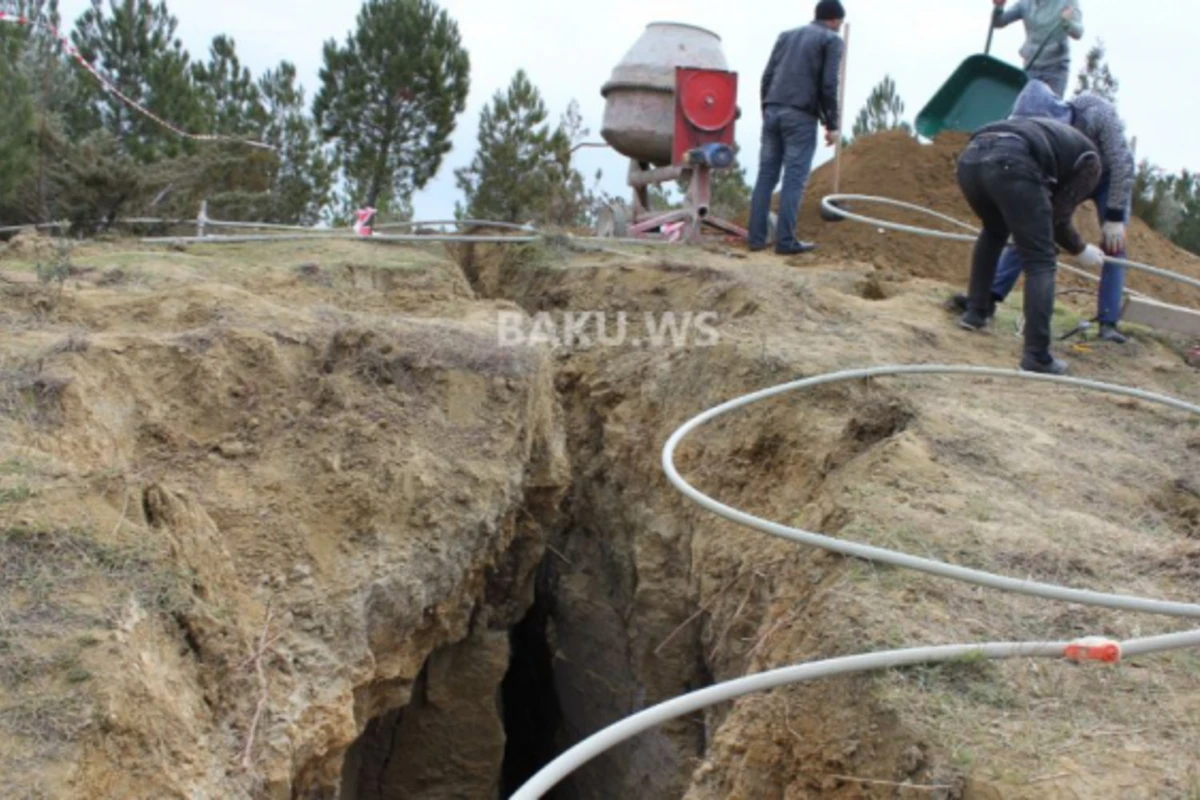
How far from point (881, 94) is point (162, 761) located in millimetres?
16139

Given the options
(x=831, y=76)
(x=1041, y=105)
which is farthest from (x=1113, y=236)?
(x=831, y=76)

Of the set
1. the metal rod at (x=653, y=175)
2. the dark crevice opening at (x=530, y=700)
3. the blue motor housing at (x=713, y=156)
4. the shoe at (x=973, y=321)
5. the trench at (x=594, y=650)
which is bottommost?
the dark crevice opening at (x=530, y=700)

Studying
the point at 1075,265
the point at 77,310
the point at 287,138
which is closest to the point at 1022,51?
the point at 1075,265

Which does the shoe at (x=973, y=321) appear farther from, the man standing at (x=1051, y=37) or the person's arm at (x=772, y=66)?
the person's arm at (x=772, y=66)

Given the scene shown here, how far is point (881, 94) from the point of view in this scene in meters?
17.4

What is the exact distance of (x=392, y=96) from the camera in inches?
680

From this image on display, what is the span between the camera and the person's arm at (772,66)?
26.9 feet

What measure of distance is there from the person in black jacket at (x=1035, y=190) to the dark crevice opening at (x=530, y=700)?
316 centimetres

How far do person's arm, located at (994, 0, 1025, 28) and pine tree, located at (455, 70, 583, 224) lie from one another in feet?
27.4

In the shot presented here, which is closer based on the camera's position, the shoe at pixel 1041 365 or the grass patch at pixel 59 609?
the grass patch at pixel 59 609

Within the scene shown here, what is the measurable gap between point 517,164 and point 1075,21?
10.7 meters

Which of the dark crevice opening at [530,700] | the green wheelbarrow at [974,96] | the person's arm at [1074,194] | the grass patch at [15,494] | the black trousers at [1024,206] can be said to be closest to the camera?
the grass patch at [15,494]

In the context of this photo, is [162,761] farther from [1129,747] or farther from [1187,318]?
[1187,318]

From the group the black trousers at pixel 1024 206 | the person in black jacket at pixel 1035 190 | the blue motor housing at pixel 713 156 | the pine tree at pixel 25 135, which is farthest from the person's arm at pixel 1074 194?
the pine tree at pixel 25 135
